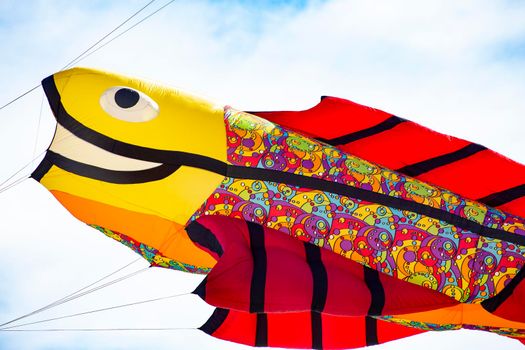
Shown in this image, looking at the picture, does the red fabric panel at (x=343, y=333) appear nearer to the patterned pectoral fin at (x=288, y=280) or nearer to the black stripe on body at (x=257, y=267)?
the patterned pectoral fin at (x=288, y=280)

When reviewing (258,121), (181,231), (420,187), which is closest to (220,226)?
(181,231)

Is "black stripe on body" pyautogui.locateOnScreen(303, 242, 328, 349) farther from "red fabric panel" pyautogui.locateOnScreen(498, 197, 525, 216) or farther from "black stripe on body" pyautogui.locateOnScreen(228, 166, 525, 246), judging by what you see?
"red fabric panel" pyautogui.locateOnScreen(498, 197, 525, 216)

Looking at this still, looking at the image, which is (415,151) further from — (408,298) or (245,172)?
(245,172)

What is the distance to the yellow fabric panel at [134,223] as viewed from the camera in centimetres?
616

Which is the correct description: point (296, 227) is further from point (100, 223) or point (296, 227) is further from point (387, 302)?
point (100, 223)

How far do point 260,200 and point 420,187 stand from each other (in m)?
1.07

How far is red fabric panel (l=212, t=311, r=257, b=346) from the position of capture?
21.3 feet

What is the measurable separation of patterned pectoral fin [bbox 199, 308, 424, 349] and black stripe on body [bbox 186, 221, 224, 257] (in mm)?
743

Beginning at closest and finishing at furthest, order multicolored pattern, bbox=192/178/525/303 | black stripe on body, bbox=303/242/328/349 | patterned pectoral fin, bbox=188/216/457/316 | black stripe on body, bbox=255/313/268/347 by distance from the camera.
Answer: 1. patterned pectoral fin, bbox=188/216/457/316
2. black stripe on body, bbox=303/242/328/349
3. multicolored pattern, bbox=192/178/525/303
4. black stripe on body, bbox=255/313/268/347

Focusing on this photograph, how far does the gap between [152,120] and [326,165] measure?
1.16 metres

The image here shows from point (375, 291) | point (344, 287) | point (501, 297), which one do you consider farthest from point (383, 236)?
point (501, 297)

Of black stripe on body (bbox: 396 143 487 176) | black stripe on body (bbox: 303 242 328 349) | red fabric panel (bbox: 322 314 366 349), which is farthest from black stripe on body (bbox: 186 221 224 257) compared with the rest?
black stripe on body (bbox: 396 143 487 176)

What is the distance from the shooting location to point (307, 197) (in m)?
6.20

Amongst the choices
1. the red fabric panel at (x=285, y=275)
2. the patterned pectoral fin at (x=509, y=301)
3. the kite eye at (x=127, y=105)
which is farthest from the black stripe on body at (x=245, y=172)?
the red fabric panel at (x=285, y=275)
